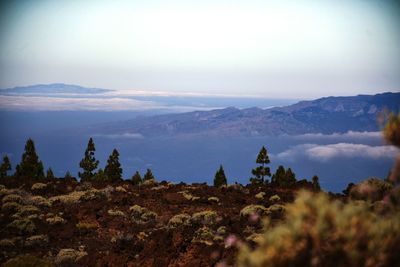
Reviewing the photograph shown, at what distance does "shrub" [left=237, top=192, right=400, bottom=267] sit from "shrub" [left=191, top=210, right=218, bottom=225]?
1209cm

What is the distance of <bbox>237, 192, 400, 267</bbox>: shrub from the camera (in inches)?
275

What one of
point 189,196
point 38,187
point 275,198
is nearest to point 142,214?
point 189,196

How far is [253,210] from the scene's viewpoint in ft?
67.1

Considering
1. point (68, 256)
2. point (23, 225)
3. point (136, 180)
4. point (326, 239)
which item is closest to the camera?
point (326, 239)

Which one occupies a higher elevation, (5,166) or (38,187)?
(38,187)

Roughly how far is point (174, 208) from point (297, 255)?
1570 cm

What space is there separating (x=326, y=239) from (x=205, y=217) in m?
12.6

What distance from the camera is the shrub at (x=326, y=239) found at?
6.99 metres

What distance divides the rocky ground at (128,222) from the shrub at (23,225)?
1.6 inches

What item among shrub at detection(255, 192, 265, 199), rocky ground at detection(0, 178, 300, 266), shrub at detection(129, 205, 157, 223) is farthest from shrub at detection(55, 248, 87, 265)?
shrub at detection(255, 192, 265, 199)

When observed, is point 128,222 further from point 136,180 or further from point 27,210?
point 136,180

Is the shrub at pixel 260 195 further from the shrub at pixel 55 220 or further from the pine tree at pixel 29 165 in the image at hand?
the pine tree at pixel 29 165

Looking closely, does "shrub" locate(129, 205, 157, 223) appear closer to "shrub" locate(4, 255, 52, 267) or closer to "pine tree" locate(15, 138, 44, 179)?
"shrub" locate(4, 255, 52, 267)

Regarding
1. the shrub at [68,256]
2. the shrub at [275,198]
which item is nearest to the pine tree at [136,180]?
the shrub at [275,198]
